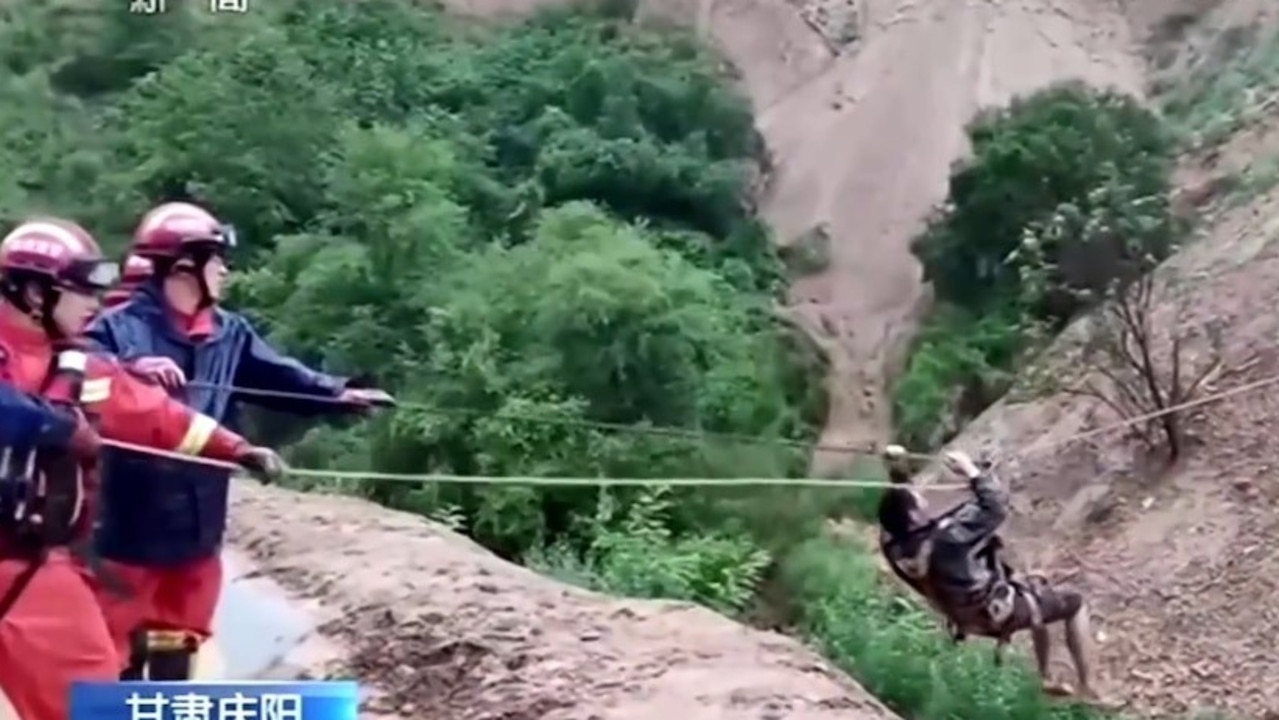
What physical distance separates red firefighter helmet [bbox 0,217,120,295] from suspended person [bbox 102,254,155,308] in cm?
1

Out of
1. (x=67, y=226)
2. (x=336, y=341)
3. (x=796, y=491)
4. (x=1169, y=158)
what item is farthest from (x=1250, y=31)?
(x=67, y=226)

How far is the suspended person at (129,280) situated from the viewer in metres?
2.66

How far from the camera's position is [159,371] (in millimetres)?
2660

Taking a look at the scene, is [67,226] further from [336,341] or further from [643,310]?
[643,310]

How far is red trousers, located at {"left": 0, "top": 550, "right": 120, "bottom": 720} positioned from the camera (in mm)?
2592

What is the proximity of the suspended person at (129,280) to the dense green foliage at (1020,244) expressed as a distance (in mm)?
902

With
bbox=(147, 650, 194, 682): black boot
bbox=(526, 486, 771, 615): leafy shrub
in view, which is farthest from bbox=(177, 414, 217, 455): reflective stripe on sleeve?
bbox=(526, 486, 771, 615): leafy shrub

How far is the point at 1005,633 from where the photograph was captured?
280 cm

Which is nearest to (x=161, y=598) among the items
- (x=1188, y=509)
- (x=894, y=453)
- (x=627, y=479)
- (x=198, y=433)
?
(x=198, y=433)

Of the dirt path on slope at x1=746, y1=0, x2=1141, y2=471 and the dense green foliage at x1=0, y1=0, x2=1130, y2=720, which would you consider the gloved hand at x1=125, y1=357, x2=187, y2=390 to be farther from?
the dirt path on slope at x1=746, y1=0, x2=1141, y2=471

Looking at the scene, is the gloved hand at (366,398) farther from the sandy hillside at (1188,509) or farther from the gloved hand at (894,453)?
the sandy hillside at (1188,509)

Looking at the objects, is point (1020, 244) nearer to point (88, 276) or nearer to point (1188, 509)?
point (1188, 509)

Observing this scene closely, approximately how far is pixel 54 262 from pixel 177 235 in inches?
6.3

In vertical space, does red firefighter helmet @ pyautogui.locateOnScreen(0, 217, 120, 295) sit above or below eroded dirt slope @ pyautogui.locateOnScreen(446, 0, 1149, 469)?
below
